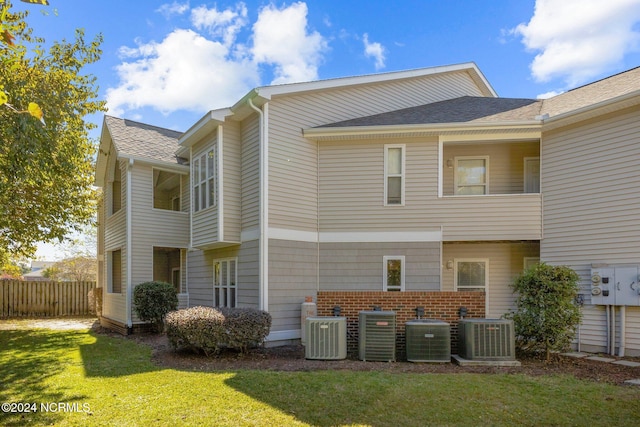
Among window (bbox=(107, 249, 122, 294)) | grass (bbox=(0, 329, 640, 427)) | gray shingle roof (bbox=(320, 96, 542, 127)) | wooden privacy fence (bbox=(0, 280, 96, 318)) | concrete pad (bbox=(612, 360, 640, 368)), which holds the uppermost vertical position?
gray shingle roof (bbox=(320, 96, 542, 127))

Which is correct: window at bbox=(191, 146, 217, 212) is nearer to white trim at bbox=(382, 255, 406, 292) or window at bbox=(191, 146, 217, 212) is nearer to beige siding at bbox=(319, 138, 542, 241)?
beige siding at bbox=(319, 138, 542, 241)

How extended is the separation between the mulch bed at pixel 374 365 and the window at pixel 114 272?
797 centimetres

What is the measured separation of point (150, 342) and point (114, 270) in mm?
6745

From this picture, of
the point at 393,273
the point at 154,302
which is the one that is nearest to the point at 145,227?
the point at 154,302

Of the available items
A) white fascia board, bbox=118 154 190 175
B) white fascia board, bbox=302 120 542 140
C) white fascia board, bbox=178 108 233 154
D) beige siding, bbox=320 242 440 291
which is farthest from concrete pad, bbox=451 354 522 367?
white fascia board, bbox=118 154 190 175

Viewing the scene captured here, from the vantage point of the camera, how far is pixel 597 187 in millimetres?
9359

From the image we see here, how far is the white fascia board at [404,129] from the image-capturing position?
1026 cm

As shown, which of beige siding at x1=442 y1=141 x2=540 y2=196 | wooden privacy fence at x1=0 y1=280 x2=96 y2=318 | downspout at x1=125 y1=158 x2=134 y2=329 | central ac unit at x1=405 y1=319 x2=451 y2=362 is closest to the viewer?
central ac unit at x1=405 y1=319 x2=451 y2=362

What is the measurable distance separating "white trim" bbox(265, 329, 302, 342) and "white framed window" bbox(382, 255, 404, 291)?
94.7 inches

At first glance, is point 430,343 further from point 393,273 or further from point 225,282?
point 225,282

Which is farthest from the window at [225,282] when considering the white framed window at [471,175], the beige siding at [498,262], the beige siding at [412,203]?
the white framed window at [471,175]

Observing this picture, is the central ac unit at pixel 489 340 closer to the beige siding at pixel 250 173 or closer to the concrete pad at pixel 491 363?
the concrete pad at pixel 491 363

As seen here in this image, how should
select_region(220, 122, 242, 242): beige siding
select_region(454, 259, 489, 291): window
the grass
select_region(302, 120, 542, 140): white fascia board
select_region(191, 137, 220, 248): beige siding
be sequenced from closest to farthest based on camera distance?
the grass, select_region(302, 120, 542, 140): white fascia board, select_region(220, 122, 242, 242): beige siding, select_region(191, 137, 220, 248): beige siding, select_region(454, 259, 489, 291): window

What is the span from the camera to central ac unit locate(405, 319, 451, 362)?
7.85 meters
